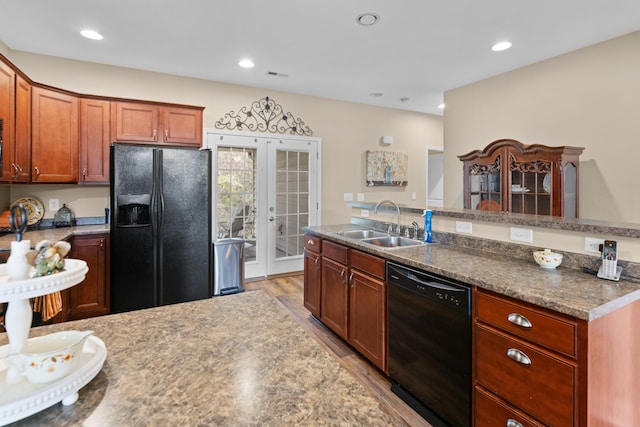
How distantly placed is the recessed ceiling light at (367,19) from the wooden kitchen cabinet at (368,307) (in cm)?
192

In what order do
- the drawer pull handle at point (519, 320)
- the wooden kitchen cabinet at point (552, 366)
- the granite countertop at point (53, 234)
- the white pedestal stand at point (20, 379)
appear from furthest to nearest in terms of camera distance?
the granite countertop at point (53, 234) → the drawer pull handle at point (519, 320) → the wooden kitchen cabinet at point (552, 366) → the white pedestal stand at point (20, 379)

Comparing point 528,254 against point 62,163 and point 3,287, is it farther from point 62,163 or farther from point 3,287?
point 62,163

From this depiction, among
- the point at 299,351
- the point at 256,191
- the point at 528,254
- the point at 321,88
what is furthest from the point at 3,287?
Answer: the point at 321,88

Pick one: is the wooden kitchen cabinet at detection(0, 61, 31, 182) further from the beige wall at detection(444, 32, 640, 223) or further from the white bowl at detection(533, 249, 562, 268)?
the beige wall at detection(444, 32, 640, 223)

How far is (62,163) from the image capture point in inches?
131

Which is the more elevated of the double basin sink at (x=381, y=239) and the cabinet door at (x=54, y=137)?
the cabinet door at (x=54, y=137)

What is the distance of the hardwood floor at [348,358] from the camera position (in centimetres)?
199

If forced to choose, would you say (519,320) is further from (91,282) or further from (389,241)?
(91,282)

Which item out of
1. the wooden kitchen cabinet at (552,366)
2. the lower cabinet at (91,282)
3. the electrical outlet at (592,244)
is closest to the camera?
the wooden kitchen cabinet at (552,366)

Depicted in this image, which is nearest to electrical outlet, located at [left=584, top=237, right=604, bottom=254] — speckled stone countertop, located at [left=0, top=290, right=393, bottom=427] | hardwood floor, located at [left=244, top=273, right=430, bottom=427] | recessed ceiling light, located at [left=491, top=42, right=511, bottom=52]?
hardwood floor, located at [left=244, top=273, right=430, bottom=427]

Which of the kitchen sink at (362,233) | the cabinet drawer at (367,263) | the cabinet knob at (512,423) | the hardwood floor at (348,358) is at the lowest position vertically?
the hardwood floor at (348,358)

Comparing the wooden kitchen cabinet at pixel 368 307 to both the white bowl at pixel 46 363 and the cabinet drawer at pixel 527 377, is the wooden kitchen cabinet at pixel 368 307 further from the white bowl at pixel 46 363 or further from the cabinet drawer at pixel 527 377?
the white bowl at pixel 46 363

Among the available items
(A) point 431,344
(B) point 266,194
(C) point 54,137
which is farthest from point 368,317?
(C) point 54,137

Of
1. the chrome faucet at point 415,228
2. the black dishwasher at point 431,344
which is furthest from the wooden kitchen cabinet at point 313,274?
the black dishwasher at point 431,344
